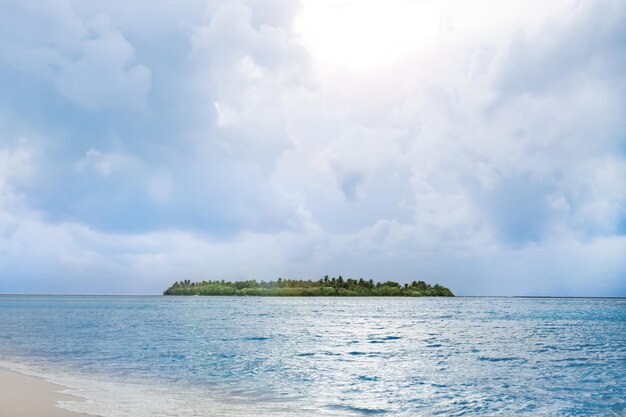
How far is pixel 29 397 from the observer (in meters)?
18.9

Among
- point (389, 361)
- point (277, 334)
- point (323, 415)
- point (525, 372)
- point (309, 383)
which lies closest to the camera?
point (323, 415)

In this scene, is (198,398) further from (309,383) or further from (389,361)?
(389,361)

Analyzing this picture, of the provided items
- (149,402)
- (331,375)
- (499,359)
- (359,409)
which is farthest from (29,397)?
(499,359)

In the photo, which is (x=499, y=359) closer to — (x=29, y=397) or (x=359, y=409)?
(x=359, y=409)

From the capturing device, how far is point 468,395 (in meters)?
23.2

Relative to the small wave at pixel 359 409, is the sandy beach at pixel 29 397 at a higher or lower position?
higher

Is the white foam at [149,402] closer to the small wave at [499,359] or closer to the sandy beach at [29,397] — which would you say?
the sandy beach at [29,397]

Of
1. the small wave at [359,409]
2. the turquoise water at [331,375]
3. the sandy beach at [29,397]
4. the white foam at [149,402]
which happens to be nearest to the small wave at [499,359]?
the turquoise water at [331,375]

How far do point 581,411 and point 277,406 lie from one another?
1192 cm

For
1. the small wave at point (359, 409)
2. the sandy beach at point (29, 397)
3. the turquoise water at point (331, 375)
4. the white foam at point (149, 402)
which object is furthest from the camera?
the turquoise water at point (331, 375)

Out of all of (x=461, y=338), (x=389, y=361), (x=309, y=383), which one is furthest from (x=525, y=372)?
(x=461, y=338)

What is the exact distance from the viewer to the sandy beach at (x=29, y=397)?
52.7 feet

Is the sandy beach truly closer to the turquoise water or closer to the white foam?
the white foam

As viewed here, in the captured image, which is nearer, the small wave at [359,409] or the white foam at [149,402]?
the white foam at [149,402]
